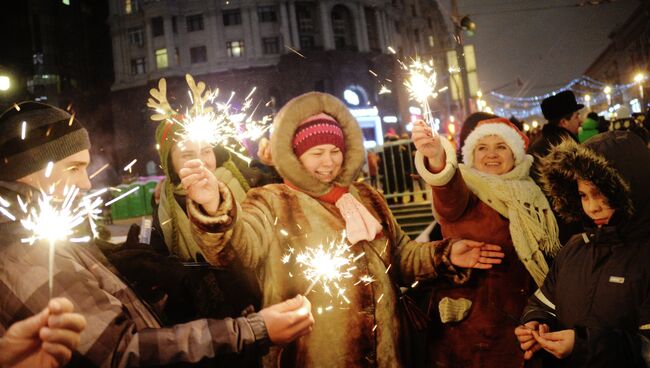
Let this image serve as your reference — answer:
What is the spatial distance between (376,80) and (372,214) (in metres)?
39.7

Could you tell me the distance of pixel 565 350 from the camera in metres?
2.29

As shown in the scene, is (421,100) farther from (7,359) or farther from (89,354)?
(7,359)

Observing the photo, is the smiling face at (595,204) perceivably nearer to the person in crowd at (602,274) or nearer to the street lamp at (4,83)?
the person in crowd at (602,274)

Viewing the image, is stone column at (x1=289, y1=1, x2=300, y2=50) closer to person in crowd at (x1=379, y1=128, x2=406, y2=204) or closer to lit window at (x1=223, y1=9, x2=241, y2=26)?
lit window at (x1=223, y1=9, x2=241, y2=26)

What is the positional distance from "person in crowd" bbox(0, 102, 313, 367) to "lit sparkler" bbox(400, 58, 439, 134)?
1547mm

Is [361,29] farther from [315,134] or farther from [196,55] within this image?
[315,134]

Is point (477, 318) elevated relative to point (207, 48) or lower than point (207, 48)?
lower

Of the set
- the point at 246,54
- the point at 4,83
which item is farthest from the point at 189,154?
the point at 246,54

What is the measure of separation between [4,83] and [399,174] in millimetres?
7588

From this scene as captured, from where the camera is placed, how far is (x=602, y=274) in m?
2.40

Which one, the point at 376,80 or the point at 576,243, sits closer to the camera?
the point at 576,243

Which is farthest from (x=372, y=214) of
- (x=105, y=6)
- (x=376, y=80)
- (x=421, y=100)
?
(x=105, y=6)

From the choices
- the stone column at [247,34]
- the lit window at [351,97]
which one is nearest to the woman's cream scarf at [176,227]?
the lit window at [351,97]

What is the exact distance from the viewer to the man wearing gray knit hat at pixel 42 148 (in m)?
1.89
